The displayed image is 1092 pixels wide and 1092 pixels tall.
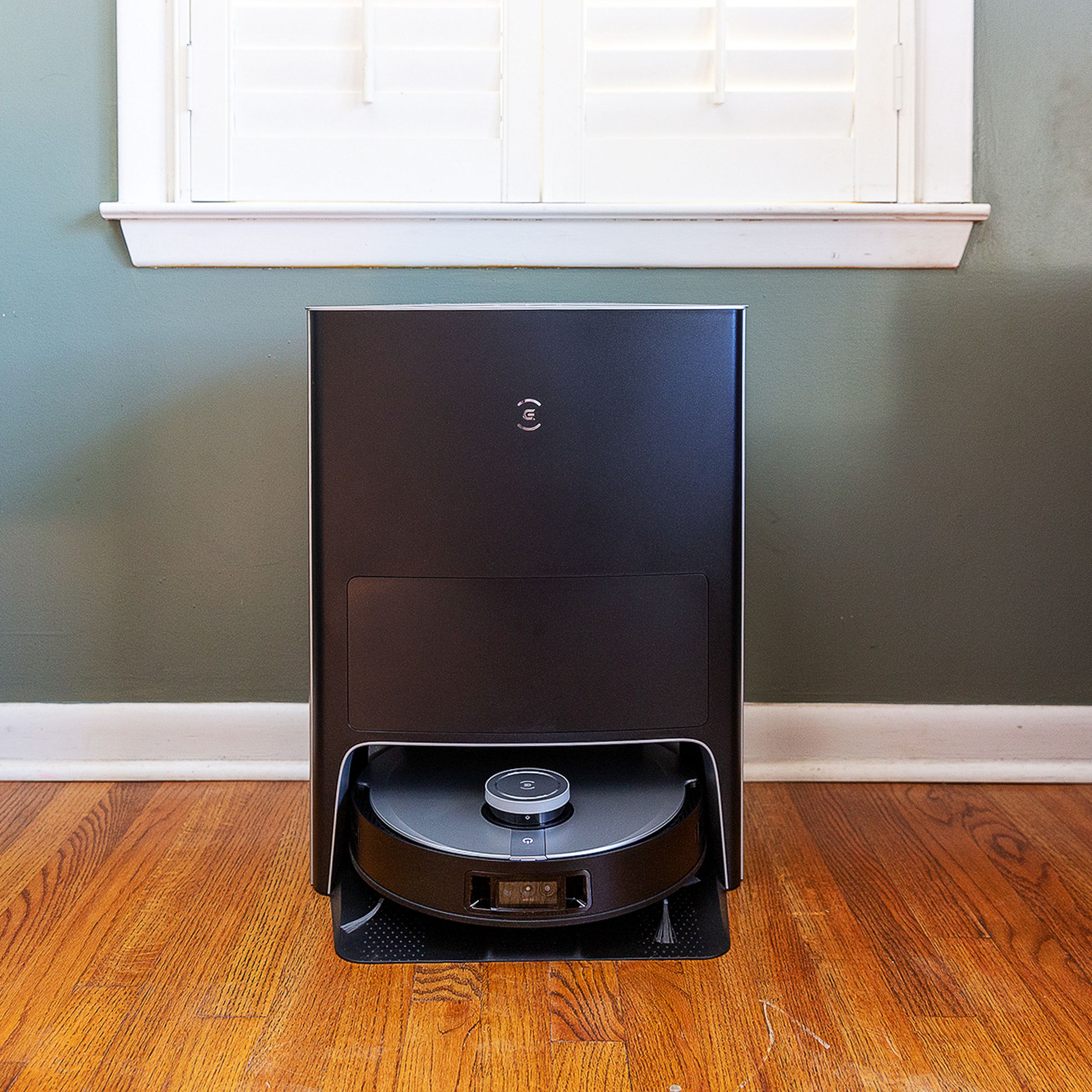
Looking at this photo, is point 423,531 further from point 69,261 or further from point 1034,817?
point 1034,817

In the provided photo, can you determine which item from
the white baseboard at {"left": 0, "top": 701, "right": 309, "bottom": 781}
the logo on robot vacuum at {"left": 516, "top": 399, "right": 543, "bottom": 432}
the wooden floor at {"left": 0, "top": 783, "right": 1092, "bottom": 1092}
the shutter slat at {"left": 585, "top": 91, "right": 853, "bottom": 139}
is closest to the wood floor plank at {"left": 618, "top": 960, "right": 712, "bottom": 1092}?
the wooden floor at {"left": 0, "top": 783, "right": 1092, "bottom": 1092}

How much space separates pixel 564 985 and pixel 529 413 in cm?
51

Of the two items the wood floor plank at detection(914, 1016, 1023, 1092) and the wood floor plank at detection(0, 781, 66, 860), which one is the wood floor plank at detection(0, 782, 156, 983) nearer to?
the wood floor plank at detection(0, 781, 66, 860)

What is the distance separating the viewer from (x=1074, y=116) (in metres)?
1.11

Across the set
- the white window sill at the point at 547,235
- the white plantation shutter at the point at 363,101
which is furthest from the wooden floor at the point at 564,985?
the white plantation shutter at the point at 363,101

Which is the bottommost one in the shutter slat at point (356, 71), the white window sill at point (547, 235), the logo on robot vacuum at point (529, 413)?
the logo on robot vacuum at point (529, 413)

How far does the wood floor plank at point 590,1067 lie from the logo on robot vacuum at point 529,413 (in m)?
0.51

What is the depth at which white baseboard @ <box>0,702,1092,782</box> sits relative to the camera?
1.16m

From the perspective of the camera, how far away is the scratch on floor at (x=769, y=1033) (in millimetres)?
639

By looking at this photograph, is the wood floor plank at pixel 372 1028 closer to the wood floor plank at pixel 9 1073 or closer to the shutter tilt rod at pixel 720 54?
the wood floor plank at pixel 9 1073

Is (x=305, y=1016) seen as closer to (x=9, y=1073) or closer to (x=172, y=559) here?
(x=9, y=1073)

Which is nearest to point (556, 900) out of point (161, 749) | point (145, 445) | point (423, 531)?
point (423, 531)

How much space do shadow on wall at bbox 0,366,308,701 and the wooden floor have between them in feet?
0.74

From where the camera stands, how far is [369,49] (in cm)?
107
